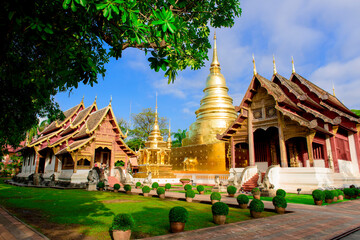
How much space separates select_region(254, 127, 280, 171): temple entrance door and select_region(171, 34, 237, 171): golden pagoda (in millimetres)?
5303

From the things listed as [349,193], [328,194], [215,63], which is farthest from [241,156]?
[215,63]

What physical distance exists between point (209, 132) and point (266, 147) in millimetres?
8725

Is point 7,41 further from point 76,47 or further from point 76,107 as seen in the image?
point 76,107

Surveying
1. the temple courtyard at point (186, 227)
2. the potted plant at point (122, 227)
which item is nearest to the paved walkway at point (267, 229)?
the temple courtyard at point (186, 227)

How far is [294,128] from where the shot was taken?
14.4m

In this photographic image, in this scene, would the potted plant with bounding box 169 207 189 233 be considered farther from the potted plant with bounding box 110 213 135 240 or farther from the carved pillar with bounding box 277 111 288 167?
the carved pillar with bounding box 277 111 288 167

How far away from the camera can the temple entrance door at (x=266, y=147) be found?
59.5 feet

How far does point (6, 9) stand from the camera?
9.73 feet

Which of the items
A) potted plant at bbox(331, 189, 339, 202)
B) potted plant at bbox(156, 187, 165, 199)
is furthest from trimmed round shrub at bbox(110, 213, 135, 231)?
potted plant at bbox(331, 189, 339, 202)

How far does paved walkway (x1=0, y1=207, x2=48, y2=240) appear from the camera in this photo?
435 centimetres

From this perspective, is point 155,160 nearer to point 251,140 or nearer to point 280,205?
point 251,140

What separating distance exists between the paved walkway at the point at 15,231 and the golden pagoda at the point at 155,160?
727 inches

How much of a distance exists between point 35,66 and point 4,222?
389 cm

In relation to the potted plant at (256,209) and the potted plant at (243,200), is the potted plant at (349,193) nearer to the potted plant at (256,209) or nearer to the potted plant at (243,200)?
the potted plant at (243,200)
